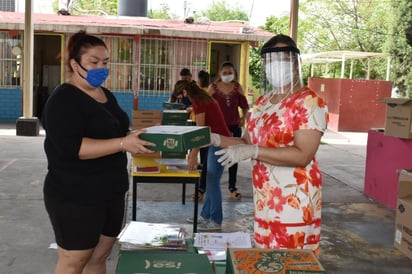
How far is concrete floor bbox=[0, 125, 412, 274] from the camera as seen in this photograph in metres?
3.88

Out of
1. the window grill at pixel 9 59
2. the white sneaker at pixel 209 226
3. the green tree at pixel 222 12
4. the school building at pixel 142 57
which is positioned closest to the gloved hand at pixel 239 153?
the white sneaker at pixel 209 226

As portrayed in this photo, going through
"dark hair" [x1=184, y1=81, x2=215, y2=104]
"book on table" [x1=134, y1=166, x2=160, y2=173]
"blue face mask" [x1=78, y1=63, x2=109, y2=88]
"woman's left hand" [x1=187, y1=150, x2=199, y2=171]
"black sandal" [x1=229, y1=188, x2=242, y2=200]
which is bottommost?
"black sandal" [x1=229, y1=188, x2=242, y2=200]

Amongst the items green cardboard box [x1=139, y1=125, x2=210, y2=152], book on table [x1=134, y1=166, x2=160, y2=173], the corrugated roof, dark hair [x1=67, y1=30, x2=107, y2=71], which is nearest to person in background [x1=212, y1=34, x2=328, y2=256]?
green cardboard box [x1=139, y1=125, x2=210, y2=152]

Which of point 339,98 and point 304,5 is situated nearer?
point 339,98

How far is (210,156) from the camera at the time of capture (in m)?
4.37

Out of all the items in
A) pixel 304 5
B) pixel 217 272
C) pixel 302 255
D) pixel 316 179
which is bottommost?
pixel 217 272

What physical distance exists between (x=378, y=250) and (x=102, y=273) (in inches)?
110

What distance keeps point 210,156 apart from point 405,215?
5.38ft

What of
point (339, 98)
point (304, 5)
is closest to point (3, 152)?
point (339, 98)

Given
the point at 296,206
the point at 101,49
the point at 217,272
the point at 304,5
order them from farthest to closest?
the point at 304,5 → the point at 101,49 → the point at 296,206 → the point at 217,272

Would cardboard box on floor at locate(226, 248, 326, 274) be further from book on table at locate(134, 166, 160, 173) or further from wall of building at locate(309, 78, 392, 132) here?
wall of building at locate(309, 78, 392, 132)

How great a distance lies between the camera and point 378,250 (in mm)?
4297

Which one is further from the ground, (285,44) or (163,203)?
(285,44)

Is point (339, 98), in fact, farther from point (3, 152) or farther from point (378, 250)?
point (378, 250)
